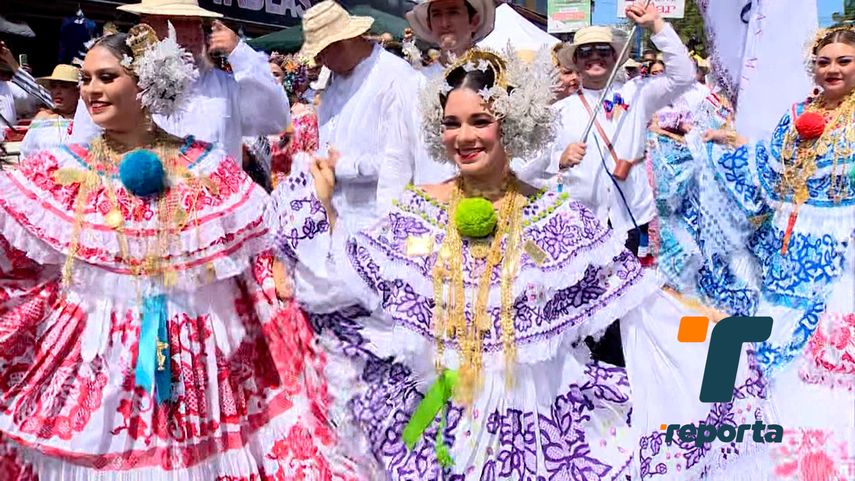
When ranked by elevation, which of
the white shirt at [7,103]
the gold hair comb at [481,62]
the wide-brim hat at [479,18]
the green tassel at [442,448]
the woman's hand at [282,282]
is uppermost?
the gold hair comb at [481,62]

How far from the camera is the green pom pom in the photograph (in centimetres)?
303

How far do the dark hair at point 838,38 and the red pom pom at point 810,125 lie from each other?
0.39 m

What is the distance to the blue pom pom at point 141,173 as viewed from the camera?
3.26 metres

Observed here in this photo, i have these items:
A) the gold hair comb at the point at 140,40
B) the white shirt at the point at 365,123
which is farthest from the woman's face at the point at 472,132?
the white shirt at the point at 365,123

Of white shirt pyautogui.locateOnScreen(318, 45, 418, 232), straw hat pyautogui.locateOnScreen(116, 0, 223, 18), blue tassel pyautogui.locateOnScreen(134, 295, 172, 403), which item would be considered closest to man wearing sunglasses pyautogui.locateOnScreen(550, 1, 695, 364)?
white shirt pyautogui.locateOnScreen(318, 45, 418, 232)

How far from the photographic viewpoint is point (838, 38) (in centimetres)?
480

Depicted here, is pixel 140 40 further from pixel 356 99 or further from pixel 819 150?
pixel 819 150

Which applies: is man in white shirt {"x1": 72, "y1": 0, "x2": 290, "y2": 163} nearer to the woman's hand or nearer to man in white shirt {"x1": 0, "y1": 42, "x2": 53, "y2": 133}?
the woman's hand

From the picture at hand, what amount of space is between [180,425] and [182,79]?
4.33 ft

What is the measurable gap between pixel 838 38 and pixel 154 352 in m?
3.84

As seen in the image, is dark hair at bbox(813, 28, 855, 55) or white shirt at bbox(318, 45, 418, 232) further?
white shirt at bbox(318, 45, 418, 232)

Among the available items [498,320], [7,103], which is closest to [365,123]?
[498,320]

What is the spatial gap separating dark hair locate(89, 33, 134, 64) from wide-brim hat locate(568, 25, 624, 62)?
3480mm

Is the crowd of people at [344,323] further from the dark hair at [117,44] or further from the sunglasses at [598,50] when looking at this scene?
the sunglasses at [598,50]
